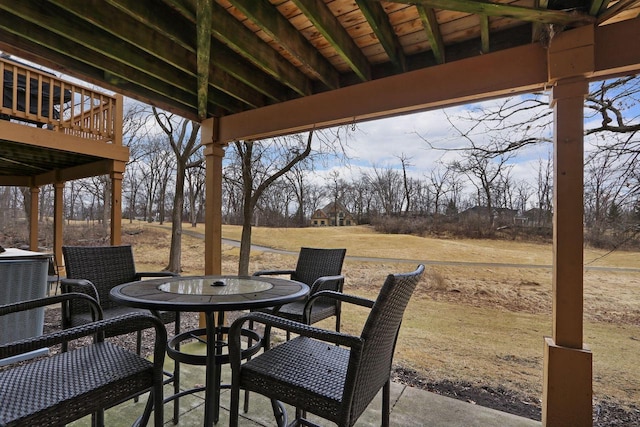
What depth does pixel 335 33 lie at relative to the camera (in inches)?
81.6

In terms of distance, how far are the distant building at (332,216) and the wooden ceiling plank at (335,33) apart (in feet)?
31.1

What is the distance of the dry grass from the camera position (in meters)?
3.64

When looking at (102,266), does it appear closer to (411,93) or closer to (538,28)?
(411,93)

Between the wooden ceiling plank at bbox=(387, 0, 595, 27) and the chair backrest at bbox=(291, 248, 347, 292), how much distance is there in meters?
2.04

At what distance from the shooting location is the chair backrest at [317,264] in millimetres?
3041

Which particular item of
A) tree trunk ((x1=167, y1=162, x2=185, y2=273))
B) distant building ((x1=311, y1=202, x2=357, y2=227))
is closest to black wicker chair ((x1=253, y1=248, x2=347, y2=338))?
tree trunk ((x1=167, y1=162, x2=185, y2=273))

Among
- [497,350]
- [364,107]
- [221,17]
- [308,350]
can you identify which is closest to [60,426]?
[308,350]

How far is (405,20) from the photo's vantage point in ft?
6.75

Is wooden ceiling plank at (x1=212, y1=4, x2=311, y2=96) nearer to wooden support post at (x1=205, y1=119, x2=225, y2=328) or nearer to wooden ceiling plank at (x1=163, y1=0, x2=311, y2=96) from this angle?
wooden ceiling plank at (x1=163, y1=0, x2=311, y2=96)

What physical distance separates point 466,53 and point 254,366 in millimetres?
2374

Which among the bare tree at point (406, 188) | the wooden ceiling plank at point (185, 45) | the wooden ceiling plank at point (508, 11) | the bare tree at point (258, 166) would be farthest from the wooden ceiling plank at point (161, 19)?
the bare tree at point (406, 188)

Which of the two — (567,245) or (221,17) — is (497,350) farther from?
(221,17)

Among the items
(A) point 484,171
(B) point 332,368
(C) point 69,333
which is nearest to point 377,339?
(B) point 332,368

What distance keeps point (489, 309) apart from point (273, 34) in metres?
6.77
